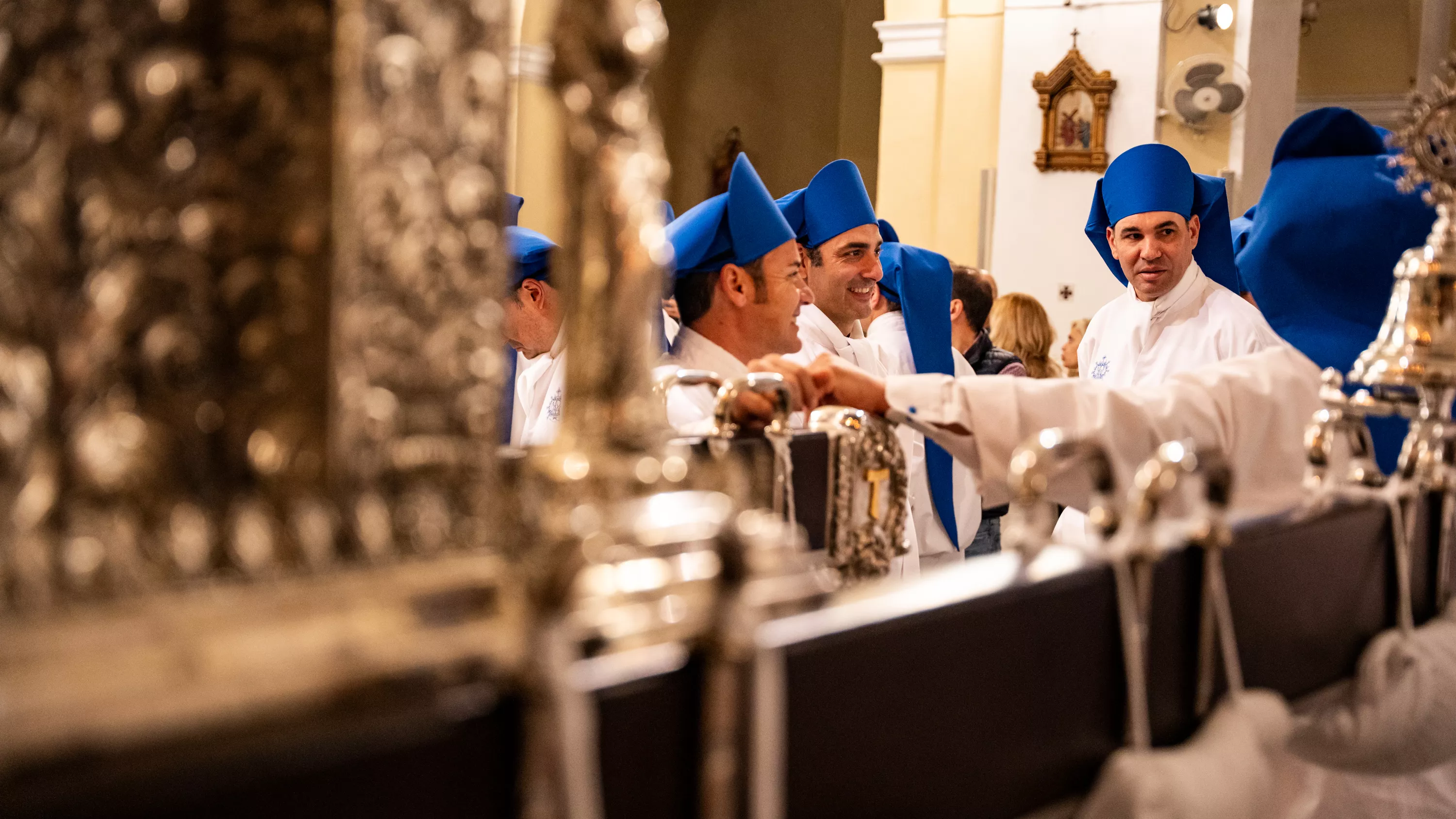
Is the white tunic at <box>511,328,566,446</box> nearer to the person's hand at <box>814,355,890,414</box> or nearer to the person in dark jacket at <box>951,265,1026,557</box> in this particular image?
the person's hand at <box>814,355,890,414</box>

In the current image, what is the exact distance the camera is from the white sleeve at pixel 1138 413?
6.72 feet

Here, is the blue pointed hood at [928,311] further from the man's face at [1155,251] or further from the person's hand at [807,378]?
the person's hand at [807,378]

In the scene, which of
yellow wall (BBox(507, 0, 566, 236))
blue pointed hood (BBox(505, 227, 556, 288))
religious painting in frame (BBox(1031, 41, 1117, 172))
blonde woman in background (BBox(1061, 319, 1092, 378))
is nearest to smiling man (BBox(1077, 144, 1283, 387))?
blue pointed hood (BBox(505, 227, 556, 288))

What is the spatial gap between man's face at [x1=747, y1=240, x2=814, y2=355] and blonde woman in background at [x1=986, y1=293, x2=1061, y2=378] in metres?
2.79

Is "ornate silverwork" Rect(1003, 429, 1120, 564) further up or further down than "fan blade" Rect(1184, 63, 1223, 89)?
further down

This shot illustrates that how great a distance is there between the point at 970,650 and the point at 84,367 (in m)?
0.60

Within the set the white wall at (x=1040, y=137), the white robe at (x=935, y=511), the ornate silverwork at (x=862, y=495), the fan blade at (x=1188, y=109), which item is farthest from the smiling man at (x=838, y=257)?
the fan blade at (x=1188, y=109)

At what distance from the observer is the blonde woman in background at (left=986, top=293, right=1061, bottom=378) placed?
18.7ft

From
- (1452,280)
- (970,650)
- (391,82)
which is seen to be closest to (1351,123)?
(1452,280)

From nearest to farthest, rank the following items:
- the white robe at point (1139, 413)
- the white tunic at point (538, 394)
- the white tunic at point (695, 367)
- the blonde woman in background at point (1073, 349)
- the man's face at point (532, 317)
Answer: the white robe at point (1139, 413) < the white tunic at point (695, 367) < the white tunic at point (538, 394) < the man's face at point (532, 317) < the blonde woman in background at point (1073, 349)

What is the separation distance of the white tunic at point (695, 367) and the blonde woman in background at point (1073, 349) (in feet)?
13.2

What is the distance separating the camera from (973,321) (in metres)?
4.98

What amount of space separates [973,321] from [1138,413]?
9.27 ft

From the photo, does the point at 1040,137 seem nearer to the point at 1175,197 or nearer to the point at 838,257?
the point at 1175,197
